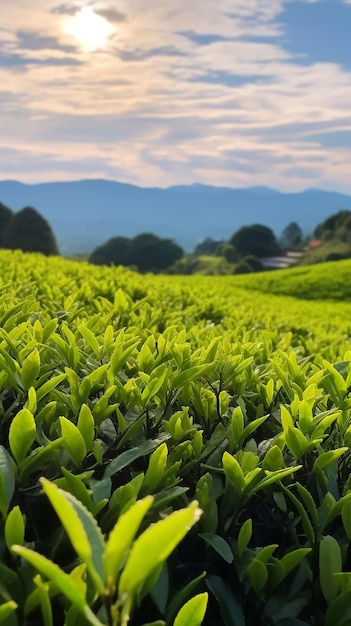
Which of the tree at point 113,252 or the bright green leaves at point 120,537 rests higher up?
the tree at point 113,252

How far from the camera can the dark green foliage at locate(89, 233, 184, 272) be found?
279ft

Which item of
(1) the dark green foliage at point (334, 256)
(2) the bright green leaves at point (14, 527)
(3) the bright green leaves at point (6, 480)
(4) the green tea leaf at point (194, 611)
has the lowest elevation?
(4) the green tea leaf at point (194, 611)

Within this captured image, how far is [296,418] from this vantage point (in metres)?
2.29

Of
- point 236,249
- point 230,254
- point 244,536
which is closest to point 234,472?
point 244,536

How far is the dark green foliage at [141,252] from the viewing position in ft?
279

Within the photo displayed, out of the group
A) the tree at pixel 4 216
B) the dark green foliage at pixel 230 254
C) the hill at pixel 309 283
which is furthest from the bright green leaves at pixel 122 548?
the dark green foliage at pixel 230 254

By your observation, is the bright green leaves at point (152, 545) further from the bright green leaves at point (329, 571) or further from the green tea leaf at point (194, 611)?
the bright green leaves at point (329, 571)

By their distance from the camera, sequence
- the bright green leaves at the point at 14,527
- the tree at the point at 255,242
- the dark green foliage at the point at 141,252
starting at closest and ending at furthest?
the bright green leaves at the point at 14,527 < the tree at the point at 255,242 < the dark green foliage at the point at 141,252

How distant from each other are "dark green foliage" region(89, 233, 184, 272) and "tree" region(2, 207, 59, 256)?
135 ft

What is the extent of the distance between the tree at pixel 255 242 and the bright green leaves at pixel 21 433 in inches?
3135

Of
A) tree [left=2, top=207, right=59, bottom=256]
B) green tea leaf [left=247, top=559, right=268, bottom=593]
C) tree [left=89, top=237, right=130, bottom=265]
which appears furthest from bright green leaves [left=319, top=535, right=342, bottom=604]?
tree [left=89, top=237, right=130, bottom=265]

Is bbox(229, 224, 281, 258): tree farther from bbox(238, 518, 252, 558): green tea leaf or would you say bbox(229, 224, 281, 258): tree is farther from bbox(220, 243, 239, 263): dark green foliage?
bbox(238, 518, 252, 558): green tea leaf

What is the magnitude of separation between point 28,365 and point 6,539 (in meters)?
0.73

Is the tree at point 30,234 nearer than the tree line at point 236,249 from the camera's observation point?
Yes
